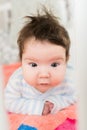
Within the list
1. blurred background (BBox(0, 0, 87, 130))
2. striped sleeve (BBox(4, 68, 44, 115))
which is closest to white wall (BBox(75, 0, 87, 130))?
blurred background (BBox(0, 0, 87, 130))

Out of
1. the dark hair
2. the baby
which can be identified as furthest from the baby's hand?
the dark hair

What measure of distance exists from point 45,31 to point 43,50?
2.3 inches

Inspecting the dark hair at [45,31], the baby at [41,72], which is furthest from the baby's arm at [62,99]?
the dark hair at [45,31]

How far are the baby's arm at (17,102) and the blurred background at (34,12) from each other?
3.2 inches

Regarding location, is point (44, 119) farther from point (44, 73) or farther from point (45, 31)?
point (45, 31)

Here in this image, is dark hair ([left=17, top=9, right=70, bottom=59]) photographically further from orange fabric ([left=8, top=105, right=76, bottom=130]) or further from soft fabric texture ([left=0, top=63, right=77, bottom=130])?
orange fabric ([left=8, top=105, right=76, bottom=130])

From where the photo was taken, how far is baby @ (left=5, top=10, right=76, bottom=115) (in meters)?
0.89

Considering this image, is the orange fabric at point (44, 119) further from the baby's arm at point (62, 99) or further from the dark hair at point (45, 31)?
the dark hair at point (45, 31)

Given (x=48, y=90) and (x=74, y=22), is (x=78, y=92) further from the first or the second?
(x=74, y=22)

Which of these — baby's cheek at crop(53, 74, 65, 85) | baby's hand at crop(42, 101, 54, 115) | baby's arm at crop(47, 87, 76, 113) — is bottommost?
baby's hand at crop(42, 101, 54, 115)

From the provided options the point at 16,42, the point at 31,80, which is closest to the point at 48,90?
the point at 31,80

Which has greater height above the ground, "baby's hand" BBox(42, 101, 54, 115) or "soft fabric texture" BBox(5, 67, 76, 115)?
"soft fabric texture" BBox(5, 67, 76, 115)

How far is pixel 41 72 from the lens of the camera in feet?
2.93

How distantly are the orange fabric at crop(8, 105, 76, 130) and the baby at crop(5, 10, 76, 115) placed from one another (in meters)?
0.01
